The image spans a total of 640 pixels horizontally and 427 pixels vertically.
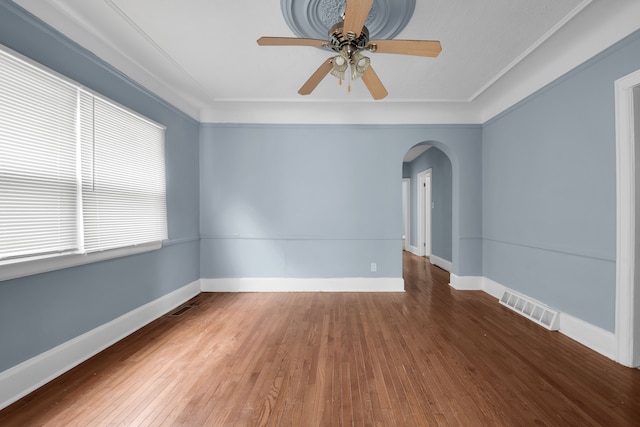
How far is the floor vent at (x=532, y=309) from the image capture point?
265cm

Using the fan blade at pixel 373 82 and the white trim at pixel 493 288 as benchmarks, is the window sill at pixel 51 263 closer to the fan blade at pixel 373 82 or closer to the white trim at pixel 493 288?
the fan blade at pixel 373 82

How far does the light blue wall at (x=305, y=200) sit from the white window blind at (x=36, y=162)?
1.97m

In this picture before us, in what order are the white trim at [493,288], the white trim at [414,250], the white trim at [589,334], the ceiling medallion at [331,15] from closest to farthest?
the ceiling medallion at [331,15] → the white trim at [589,334] → the white trim at [493,288] → the white trim at [414,250]

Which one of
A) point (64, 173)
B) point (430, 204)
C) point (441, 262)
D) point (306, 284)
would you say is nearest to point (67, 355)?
point (64, 173)

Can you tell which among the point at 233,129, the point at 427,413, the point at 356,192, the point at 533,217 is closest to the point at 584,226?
the point at 533,217

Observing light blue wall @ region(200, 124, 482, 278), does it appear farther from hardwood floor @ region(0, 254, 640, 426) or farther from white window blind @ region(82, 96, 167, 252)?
hardwood floor @ region(0, 254, 640, 426)

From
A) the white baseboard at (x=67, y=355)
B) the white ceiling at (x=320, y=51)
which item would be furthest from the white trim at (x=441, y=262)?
the white baseboard at (x=67, y=355)

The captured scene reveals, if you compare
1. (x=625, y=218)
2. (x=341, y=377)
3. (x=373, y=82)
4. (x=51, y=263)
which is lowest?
(x=341, y=377)

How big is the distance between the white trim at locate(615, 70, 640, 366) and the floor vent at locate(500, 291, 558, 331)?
0.58 metres

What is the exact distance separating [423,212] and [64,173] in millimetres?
6976

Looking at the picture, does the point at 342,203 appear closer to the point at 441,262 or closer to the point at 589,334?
the point at 589,334

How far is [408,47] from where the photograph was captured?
1.67 metres

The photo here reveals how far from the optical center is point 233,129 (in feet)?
12.9

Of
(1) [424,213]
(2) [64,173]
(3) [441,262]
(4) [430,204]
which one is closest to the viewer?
(2) [64,173]
